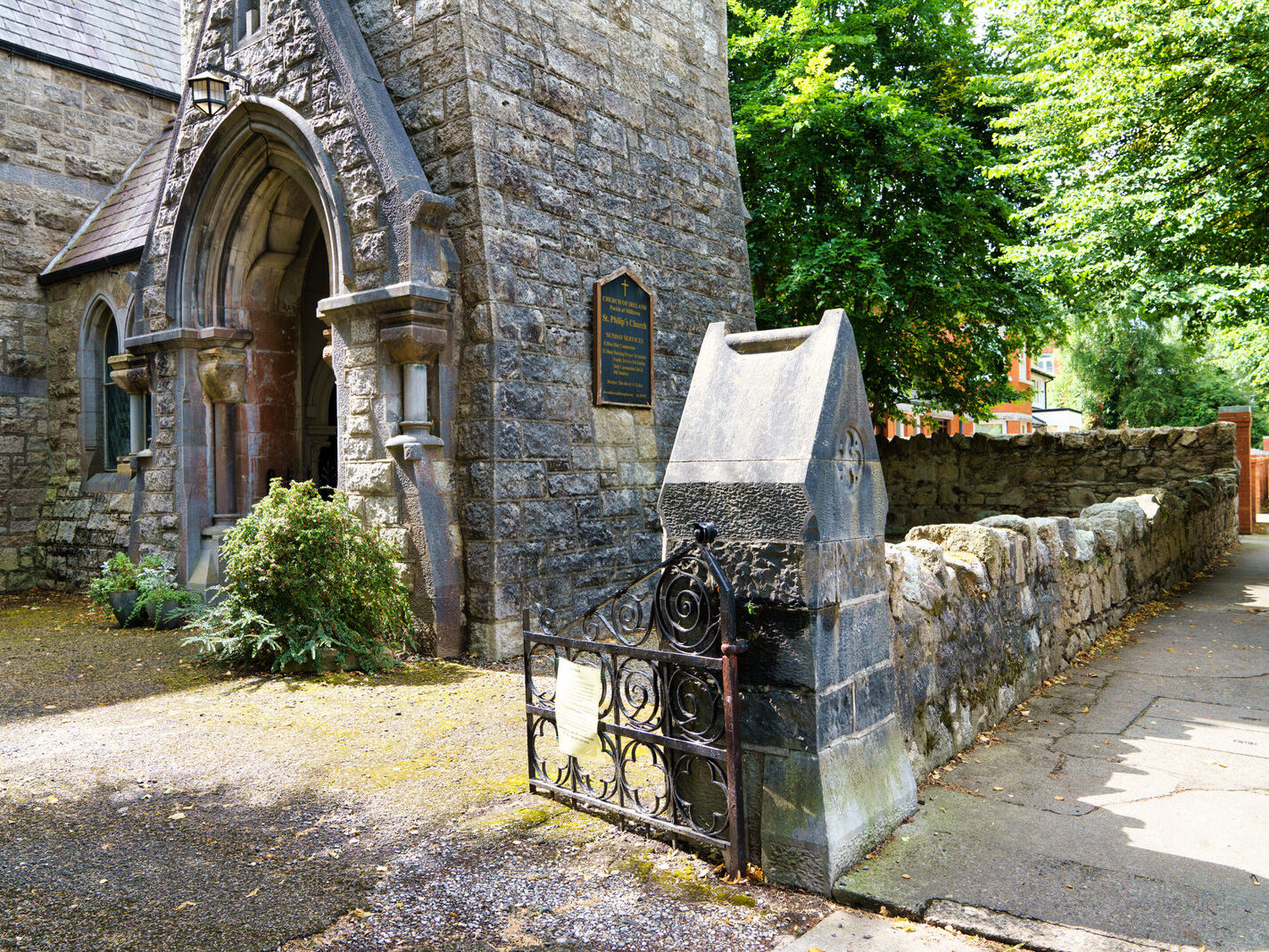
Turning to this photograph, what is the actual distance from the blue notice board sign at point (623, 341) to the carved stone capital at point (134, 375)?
460 centimetres

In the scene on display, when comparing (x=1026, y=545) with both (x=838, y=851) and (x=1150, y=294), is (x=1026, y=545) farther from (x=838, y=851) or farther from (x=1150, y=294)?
(x=1150, y=294)

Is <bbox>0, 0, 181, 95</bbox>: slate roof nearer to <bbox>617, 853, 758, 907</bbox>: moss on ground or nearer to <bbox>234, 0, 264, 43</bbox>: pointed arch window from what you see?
<bbox>234, 0, 264, 43</bbox>: pointed arch window

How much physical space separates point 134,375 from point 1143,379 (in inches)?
1130

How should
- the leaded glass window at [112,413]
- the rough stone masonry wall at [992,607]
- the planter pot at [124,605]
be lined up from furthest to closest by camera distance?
the leaded glass window at [112,413] → the planter pot at [124,605] → the rough stone masonry wall at [992,607]

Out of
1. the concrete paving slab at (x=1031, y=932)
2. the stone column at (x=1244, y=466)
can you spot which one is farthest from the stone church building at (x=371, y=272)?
the stone column at (x=1244, y=466)

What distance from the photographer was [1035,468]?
47.5 ft

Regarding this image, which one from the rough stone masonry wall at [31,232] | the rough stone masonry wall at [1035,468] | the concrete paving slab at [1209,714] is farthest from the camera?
the rough stone masonry wall at [1035,468]

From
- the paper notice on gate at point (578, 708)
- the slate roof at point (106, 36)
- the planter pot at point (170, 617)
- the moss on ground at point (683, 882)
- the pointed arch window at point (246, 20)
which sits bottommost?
the moss on ground at point (683, 882)

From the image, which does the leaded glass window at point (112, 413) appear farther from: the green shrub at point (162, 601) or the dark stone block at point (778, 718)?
the dark stone block at point (778, 718)

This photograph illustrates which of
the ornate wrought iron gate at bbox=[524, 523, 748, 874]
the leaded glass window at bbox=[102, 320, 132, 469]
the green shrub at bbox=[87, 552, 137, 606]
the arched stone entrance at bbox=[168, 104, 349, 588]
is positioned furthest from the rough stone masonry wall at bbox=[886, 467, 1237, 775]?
the leaded glass window at bbox=[102, 320, 132, 469]

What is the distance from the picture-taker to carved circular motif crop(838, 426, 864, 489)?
3.26 meters

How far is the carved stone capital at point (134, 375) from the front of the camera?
28.8 ft

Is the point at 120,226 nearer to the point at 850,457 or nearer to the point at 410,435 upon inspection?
the point at 410,435

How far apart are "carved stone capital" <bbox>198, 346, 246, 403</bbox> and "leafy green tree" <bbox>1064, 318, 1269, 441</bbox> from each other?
25.6 m
